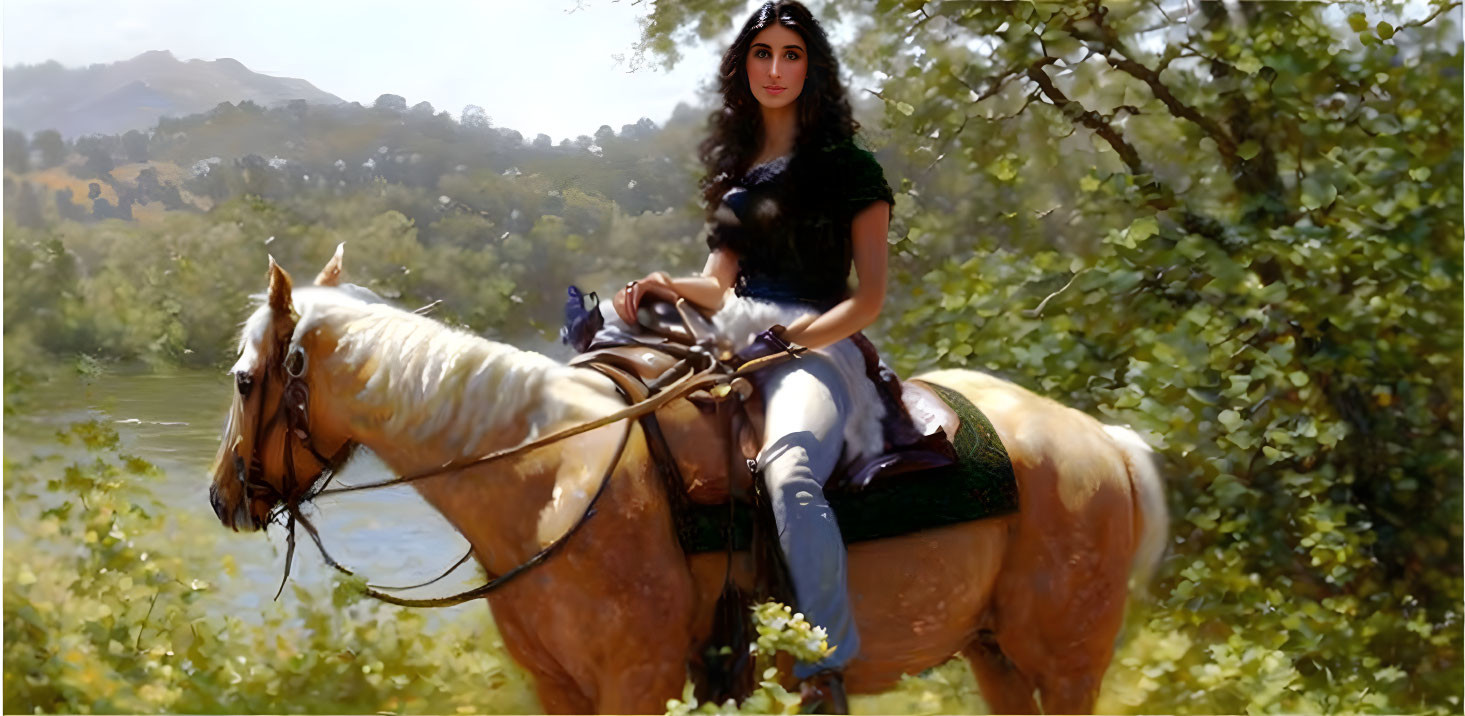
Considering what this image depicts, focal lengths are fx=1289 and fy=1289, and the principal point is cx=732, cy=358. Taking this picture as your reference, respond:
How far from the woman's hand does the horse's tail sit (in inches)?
47.7

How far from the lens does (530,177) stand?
3779 mm

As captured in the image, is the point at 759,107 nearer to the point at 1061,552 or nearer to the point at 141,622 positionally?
the point at 1061,552

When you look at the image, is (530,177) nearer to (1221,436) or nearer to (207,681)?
(207,681)

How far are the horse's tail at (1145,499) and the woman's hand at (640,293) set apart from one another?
3.98 ft

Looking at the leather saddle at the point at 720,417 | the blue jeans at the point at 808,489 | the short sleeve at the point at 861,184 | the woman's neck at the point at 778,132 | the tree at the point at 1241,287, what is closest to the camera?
the blue jeans at the point at 808,489

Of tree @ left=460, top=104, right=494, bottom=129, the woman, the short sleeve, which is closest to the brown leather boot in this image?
the woman

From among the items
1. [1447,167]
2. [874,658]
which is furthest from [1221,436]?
[874,658]

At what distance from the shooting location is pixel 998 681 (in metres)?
3.37

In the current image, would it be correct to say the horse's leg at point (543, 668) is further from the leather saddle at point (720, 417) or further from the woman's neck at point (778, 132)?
the woman's neck at point (778, 132)

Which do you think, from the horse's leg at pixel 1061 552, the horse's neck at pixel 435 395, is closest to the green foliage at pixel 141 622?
the horse's neck at pixel 435 395

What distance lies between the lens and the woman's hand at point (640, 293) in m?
3.00

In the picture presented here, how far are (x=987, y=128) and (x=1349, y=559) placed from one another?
177cm

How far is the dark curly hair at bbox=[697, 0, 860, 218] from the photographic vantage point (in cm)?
306

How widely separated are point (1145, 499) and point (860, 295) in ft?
3.29
